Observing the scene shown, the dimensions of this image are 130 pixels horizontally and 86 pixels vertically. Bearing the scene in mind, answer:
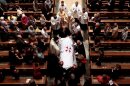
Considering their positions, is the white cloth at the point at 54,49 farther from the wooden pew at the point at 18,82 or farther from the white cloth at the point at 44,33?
the wooden pew at the point at 18,82

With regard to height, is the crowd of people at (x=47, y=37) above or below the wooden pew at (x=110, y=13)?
below

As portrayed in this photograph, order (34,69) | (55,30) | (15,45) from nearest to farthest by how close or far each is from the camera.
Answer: (34,69), (15,45), (55,30)

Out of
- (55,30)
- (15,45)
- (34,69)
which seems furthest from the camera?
(55,30)

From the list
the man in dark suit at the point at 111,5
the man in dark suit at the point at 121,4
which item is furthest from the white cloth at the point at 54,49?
the man in dark suit at the point at 121,4

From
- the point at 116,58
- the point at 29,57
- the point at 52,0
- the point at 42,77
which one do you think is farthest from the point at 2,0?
the point at 116,58

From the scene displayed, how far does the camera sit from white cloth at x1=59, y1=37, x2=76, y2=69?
50.7 ft

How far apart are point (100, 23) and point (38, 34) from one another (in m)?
3.04

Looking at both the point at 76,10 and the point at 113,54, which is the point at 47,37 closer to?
the point at 76,10

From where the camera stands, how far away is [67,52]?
632 inches

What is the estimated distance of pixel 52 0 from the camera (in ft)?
60.1

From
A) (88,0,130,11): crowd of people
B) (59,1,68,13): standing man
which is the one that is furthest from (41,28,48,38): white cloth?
(88,0,130,11): crowd of people

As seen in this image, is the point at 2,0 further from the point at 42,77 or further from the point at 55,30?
the point at 42,77

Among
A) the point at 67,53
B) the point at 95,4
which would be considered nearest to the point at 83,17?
the point at 95,4

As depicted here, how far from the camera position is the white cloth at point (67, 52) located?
15445mm
